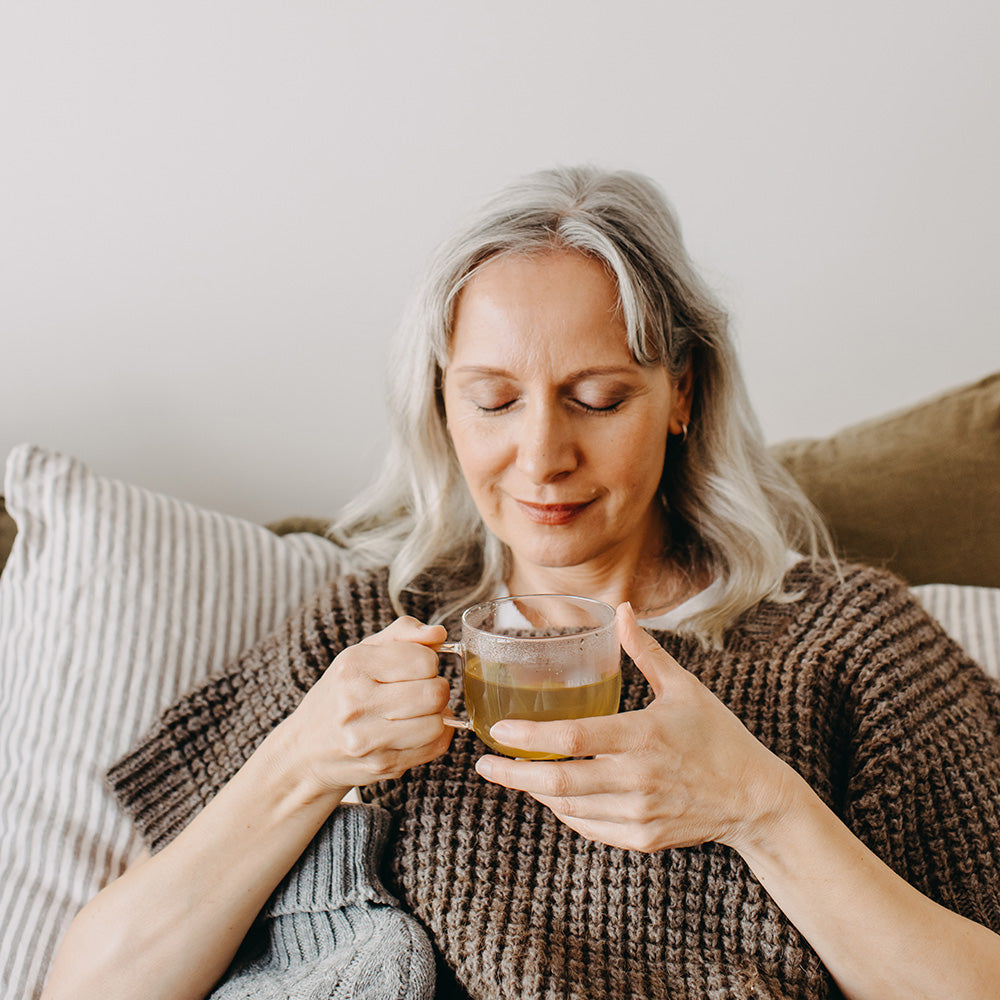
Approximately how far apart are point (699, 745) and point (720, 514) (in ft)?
2.03

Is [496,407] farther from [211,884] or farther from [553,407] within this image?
[211,884]

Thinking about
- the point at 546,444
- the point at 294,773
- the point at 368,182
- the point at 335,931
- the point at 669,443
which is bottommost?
the point at 335,931

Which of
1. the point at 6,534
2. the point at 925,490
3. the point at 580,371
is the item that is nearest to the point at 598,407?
the point at 580,371

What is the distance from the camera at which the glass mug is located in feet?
2.92

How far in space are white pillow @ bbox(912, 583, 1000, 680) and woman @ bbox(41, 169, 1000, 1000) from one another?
194 mm

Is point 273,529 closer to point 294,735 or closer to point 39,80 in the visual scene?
point 294,735

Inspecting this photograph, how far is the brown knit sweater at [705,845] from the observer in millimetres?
1089

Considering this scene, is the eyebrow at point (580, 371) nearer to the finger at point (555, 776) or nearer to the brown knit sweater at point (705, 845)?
the brown knit sweater at point (705, 845)

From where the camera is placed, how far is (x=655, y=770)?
0.90m

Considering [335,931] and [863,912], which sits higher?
[863,912]

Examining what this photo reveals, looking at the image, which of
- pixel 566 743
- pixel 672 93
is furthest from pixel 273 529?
pixel 672 93

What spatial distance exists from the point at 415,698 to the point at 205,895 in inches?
16.7

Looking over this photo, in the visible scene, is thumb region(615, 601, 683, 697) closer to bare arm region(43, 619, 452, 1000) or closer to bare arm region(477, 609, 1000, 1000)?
bare arm region(477, 609, 1000, 1000)

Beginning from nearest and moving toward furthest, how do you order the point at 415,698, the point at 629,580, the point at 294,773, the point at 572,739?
the point at 572,739 → the point at 415,698 → the point at 294,773 → the point at 629,580
